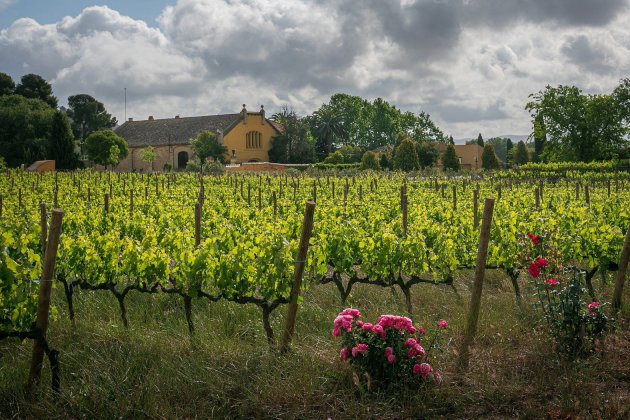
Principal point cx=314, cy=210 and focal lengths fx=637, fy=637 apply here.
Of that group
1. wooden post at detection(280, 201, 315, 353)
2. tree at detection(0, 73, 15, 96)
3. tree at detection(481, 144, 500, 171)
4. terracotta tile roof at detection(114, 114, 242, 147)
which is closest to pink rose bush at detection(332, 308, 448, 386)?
wooden post at detection(280, 201, 315, 353)

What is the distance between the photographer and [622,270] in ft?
23.7

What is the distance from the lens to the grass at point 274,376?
16.3 feet

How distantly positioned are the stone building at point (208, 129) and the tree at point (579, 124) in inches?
1069

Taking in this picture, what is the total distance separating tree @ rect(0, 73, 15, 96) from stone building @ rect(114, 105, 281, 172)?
1254 cm

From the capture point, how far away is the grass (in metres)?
4.96

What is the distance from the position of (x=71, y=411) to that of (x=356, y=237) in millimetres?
3972

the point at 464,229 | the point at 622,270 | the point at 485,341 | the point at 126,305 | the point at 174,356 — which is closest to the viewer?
the point at 174,356

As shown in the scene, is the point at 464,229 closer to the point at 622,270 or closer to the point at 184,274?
the point at 622,270

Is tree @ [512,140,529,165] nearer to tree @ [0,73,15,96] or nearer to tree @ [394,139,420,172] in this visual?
tree @ [394,139,420,172]

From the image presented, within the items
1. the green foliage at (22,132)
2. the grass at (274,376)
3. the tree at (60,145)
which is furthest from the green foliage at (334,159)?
the grass at (274,376)

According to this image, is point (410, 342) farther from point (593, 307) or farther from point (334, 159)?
point (334, 159)

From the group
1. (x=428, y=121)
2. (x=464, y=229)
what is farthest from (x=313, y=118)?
(x=464, y=229)

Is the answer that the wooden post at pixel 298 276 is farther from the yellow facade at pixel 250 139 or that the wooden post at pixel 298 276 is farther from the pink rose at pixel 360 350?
the yellow facade at pixel 250 139

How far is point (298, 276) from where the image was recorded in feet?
19.8
